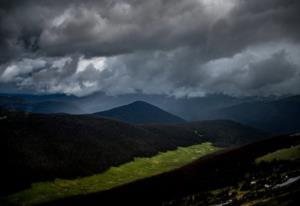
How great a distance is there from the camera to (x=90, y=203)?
19575 cm

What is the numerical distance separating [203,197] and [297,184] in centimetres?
4297

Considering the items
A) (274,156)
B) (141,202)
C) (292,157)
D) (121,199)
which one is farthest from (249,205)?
(121,199)

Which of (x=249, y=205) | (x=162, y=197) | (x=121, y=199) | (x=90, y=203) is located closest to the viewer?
(x=249, y=205)

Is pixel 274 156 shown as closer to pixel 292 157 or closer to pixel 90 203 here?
pixel 292 157

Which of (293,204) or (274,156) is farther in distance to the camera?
(274,156)

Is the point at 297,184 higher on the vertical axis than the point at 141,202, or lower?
higher

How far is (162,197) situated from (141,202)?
37.3 ft

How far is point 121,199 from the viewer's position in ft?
597

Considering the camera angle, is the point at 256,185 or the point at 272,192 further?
the point at 256,185

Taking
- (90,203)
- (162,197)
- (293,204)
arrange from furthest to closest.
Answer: (90,203)
(162,197)
(293,204)

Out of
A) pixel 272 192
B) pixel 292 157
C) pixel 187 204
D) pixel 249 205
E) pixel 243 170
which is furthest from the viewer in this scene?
pixel 243 170

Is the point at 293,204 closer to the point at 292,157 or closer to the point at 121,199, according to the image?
the point at 292,157

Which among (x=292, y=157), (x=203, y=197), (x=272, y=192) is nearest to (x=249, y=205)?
(x=272, y=192)

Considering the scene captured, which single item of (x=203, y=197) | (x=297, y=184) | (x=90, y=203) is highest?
(x=297, y=184)
